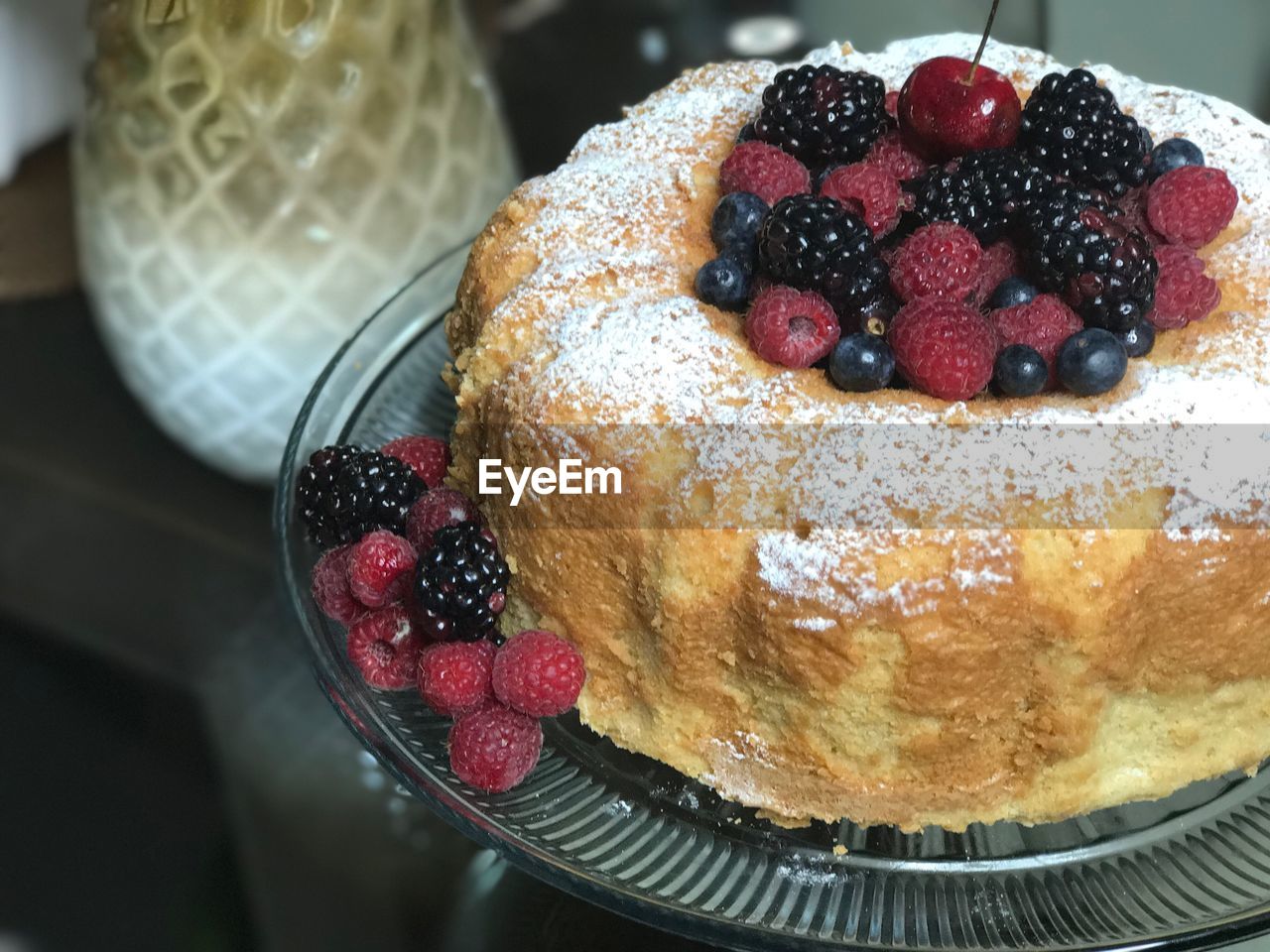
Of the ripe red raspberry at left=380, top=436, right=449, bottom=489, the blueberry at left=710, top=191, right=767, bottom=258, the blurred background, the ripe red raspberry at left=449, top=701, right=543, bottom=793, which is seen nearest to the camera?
the ripe red raspberry at left=449, top=701, right=543, bottom=793

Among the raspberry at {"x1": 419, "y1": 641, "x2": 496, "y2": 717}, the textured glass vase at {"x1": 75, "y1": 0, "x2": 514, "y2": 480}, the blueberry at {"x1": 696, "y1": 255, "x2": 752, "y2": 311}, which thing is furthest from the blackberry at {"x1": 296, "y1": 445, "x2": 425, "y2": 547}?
the textured glass vase at {"x1": 75, "y1": 0, "x2": 514, "y2": 480}

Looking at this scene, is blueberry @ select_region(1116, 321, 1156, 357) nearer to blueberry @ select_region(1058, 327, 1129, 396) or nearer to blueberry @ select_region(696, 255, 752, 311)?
blueberry @ select_region(1058, 327, 1129, 396)

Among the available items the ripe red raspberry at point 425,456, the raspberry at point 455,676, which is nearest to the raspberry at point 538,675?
the raspberry at point 455,676

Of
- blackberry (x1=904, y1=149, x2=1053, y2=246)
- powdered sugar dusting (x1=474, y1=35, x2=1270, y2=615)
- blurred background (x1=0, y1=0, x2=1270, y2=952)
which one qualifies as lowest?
blurred background (x1=0, y1=0, x2=1270, y2=952)

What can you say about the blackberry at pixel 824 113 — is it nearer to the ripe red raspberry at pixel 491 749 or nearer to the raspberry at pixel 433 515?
the raspberry at pixel 433 515

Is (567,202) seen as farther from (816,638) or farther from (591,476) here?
(816,638)


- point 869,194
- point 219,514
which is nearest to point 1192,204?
point 869,194

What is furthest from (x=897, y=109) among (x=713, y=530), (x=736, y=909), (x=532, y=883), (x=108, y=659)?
(x=108, y=659)
